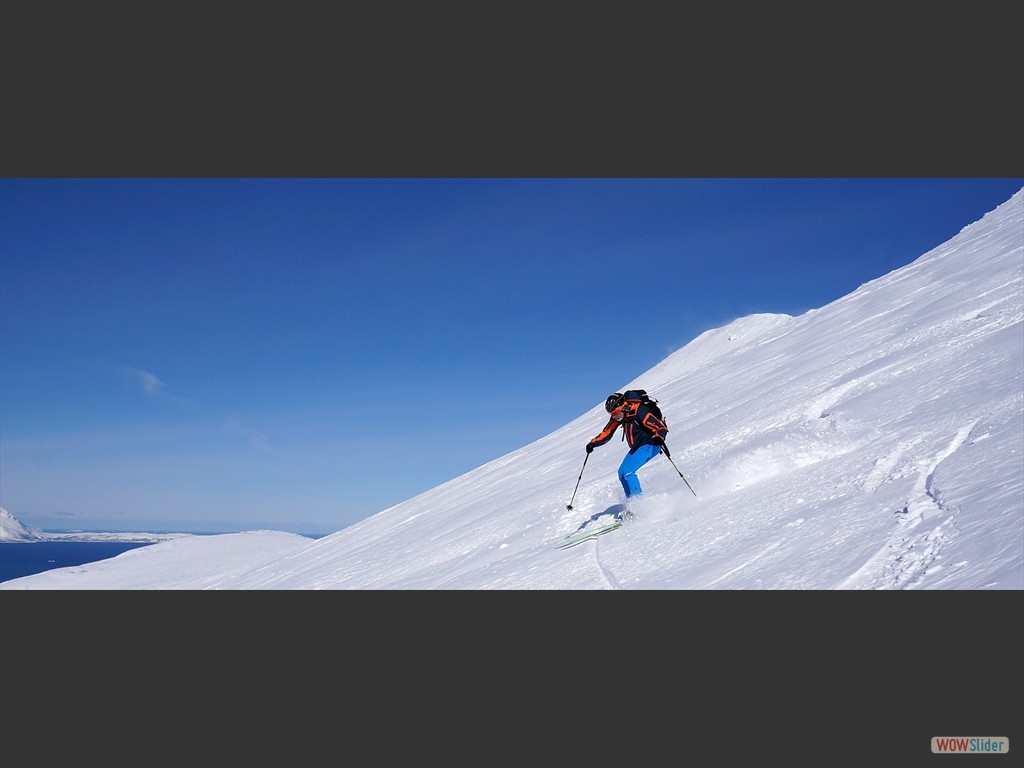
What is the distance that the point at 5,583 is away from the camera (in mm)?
15289

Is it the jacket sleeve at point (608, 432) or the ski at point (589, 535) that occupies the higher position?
Answer: the jacket sleeve at point (608, 432)

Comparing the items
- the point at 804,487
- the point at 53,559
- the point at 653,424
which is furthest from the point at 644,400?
the point at 53,559

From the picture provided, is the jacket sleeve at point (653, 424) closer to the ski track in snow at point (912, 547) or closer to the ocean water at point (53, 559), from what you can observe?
the ski track in snow at point (912, 547)

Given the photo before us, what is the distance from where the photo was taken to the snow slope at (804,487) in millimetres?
5199

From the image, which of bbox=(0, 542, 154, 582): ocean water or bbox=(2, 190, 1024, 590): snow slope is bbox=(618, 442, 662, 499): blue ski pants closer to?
bbox=(2, 190, 1024, 590): snow slope

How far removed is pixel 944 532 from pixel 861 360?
6506mm

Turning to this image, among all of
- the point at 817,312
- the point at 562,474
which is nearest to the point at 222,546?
the point at 562,474

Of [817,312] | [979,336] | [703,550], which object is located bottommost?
[703,550]

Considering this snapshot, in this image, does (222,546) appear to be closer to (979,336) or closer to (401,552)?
(401,552)

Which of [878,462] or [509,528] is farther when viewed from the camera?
[509,528]

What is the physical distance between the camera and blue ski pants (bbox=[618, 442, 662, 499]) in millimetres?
8188

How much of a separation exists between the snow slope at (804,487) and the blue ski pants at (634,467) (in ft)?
0.87

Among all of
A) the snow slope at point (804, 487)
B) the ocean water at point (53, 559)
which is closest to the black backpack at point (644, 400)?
the snow slope at point (804, 487)

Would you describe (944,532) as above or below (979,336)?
below
